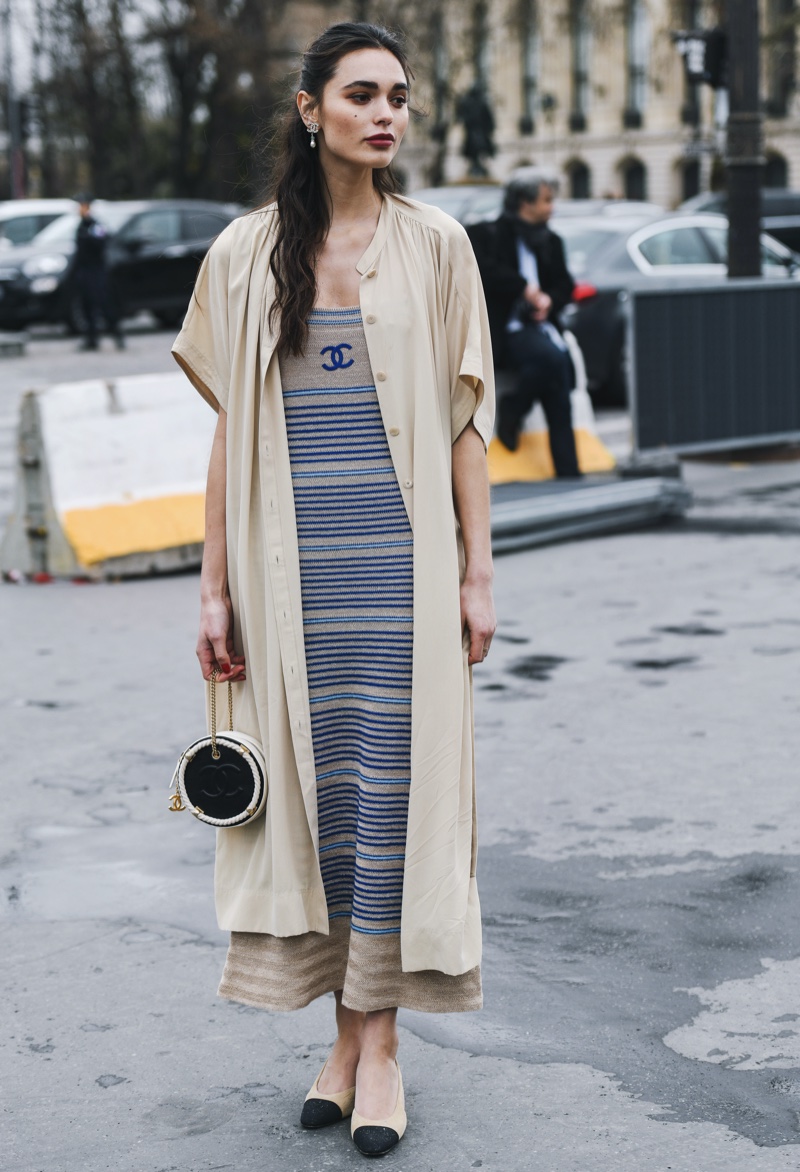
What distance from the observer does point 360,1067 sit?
311 cm

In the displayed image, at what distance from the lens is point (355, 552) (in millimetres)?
2998

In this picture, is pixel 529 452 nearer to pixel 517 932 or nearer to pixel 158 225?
pixel 517 932

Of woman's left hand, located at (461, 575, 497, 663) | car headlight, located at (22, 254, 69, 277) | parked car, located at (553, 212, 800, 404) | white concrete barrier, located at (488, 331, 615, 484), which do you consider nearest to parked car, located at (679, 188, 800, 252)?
parked car, located at (553, 212, 800, 404)

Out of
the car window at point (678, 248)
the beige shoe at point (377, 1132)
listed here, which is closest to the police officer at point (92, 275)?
the car window at point (678, 248)

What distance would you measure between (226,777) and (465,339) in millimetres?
869

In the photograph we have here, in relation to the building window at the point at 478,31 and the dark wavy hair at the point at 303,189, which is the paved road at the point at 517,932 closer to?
the dark wavy hair at the point at 303,189

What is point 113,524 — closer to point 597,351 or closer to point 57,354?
point 597,351

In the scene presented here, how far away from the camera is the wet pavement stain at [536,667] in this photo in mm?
6367

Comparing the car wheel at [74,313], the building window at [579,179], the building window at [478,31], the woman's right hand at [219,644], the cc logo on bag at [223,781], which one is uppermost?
the building window at [478,31]

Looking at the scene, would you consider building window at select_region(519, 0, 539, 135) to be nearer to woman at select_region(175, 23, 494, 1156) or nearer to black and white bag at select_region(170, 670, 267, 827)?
woman at select_region(175, 23, 494, 1156)

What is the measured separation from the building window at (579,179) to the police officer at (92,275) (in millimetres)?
52071

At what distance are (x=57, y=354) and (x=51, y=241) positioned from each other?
3300mm

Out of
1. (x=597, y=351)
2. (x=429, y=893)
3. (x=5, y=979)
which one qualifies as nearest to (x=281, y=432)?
(x=429, y=893)

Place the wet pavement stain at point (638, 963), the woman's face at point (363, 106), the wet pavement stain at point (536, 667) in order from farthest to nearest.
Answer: the wet pavement stain at point (536, 667) → the wet pavement stain at point (638, 963) → the woman's face at point (363, 106)
